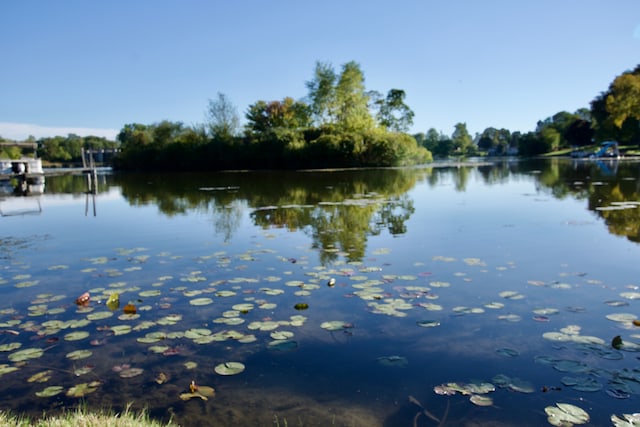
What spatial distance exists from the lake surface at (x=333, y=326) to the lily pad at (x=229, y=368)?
1 cm

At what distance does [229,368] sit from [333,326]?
1.21 meters

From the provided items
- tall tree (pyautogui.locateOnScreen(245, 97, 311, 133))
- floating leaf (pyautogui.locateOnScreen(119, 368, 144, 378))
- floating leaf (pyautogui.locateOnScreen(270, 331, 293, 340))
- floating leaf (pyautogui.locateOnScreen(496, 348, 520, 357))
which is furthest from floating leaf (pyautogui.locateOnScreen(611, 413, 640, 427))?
tall tree (pyautogui.locateOnScreen(245, 97, 311, 133))

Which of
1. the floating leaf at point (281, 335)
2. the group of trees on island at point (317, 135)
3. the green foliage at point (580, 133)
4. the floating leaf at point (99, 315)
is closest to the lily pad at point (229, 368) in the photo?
the floating leaf at point (281, 335)

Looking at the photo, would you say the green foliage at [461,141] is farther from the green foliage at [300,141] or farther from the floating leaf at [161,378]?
the floating leaf at [161,378]

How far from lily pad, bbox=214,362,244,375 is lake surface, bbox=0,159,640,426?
0.05 feet

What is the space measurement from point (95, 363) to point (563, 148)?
373ft

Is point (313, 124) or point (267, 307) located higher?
point (313, 124)

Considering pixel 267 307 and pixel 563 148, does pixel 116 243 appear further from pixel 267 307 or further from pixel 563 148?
pixel 563 148

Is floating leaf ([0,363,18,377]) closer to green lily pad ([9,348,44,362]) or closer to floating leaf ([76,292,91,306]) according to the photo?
green lily pad ([9,348,44,362])

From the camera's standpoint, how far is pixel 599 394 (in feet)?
10.2

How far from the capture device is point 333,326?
448 centimetres

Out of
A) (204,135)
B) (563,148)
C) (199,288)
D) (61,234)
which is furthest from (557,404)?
(563,148)

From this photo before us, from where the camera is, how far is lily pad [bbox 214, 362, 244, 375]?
362 cm

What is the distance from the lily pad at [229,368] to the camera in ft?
11.9
